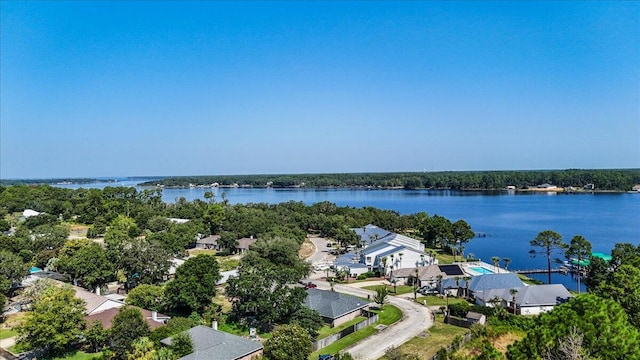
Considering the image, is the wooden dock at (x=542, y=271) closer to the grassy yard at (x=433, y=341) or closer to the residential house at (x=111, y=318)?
the grassy yard at (x=433, y=341)

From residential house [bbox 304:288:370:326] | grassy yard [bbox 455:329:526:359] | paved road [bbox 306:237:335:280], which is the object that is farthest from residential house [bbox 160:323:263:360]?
paved road [bbox 306:237:335:280]

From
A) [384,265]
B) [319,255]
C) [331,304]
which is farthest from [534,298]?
[319,255]

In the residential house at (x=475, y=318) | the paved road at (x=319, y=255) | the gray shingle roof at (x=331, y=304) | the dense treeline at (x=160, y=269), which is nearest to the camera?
the dense treeline at (x=160, y=269)

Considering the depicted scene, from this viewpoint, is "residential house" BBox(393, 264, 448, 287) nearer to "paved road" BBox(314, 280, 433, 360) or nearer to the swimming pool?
the swimming pool

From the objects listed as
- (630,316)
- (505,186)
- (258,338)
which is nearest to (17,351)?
(258,338)

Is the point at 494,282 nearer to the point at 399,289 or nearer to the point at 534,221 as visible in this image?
the point at 399,289

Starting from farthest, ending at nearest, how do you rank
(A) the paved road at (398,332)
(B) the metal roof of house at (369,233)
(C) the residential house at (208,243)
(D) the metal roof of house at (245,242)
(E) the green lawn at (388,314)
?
1. (C) the residential house at (208,243)
2. (B) the metal roof of house at (369,233)
3. (D) the metal roof of house at (245,242)
4. (E) the green lawn at (388,314)
5. (A) the paved road at (398,332)

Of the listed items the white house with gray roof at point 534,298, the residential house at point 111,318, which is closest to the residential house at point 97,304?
the residential house at point 111,318
